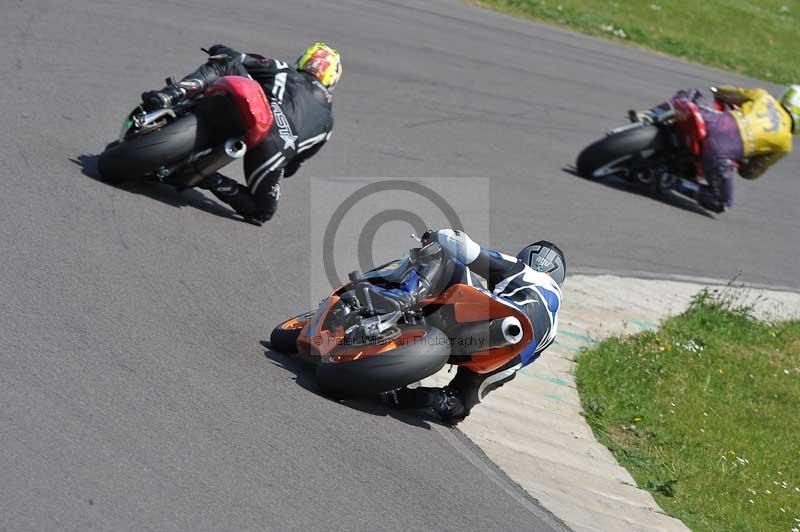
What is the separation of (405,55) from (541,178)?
340 cm

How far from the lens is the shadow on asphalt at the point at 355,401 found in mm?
6477

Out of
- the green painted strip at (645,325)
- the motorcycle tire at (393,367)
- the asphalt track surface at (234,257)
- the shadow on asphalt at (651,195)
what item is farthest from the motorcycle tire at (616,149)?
the motorcycle tire at (393,367)

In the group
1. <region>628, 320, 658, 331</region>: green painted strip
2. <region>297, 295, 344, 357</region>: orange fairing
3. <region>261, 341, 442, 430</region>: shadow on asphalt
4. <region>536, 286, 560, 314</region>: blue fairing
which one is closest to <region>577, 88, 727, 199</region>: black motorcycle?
<region>628, 320, 658, 331</region>: green painted strip

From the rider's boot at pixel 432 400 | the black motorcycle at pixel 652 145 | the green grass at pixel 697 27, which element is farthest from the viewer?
the green grass at pixel 697 27

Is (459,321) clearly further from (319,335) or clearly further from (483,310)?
(319,335)

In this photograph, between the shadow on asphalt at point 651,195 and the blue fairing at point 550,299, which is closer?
the blue fairing at point 550,299

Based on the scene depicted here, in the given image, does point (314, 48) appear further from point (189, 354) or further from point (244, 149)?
point (189, 354)

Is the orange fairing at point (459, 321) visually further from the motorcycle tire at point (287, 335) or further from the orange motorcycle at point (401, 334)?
the motorcycle tire at point (287, 335)

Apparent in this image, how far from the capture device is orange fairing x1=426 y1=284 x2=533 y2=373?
6387 mm

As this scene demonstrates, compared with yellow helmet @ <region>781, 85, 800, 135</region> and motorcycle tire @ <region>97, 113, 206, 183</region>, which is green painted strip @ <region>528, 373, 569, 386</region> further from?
yellow helmet @ <region>781, 85, 800, 135</region>

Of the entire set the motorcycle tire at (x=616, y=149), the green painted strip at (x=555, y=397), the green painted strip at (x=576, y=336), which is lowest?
the green painted strip at (x=576, y=336)

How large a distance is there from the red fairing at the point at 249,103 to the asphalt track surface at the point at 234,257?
0.76m

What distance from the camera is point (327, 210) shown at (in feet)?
32.6

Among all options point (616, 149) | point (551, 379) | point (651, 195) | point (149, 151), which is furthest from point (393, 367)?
point (651, 195)
